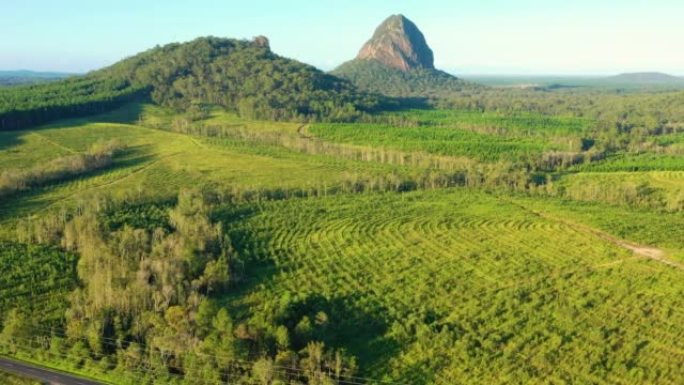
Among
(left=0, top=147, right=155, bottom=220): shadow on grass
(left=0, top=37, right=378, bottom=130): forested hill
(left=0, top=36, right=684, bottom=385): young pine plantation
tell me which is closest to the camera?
(left=0, top=36, right=684, bottom=385): young pine plantation

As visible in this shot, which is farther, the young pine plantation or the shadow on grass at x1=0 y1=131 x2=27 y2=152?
the shadow on grass at x1=0 y1=131 x2=27 y2=152

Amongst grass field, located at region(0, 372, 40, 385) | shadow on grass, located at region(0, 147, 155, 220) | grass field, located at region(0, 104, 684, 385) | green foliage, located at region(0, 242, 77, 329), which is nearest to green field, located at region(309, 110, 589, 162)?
grass field, located at region(0, 104, 684, 385)

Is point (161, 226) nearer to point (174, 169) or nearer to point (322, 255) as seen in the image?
point (322, 255)

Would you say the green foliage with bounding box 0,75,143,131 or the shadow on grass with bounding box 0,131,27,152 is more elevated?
the green foliage with bounding box 0,75,143,131

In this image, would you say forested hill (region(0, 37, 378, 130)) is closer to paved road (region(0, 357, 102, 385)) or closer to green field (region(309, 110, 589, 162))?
green field (region(309, 110, 589, 162))

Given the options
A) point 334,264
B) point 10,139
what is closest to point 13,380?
point 334,264

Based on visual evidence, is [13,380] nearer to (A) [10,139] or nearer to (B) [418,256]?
(B) [418,256]

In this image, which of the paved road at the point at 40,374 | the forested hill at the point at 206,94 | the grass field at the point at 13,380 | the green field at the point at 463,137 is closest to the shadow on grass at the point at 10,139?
the forested hill at the point at 206,94
